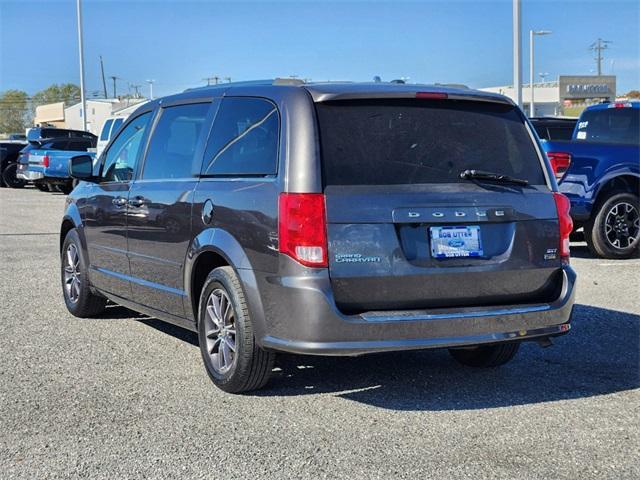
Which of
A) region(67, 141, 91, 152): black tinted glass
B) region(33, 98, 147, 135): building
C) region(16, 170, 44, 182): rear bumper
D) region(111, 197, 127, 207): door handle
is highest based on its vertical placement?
region(33, 98, 147, 135): building

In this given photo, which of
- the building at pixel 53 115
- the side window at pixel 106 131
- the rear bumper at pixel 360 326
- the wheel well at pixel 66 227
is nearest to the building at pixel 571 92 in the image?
the building at pixel 53 115

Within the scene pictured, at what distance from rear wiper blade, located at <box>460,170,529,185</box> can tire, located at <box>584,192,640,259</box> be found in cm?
613

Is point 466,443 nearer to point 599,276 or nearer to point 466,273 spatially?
point 466,273

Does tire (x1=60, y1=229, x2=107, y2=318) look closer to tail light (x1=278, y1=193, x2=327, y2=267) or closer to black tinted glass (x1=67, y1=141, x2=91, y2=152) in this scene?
tail light (x1=278, y1=193, x2=327, y2=267)

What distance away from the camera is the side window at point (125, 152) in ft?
22.0

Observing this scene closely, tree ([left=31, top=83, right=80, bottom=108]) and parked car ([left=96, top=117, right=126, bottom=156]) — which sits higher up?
tree ([left=31, top=83, right=80, bottom=108])

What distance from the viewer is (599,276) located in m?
9.77

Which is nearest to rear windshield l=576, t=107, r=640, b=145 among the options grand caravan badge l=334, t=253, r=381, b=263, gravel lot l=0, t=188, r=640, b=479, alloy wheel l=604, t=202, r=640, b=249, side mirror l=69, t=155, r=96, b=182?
alloy wheel l=604, t=202, r=640, b=249

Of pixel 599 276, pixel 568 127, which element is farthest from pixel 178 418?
pixel 568 127

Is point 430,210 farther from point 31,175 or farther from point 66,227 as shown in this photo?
point 31,175

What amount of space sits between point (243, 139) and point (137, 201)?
133 cm

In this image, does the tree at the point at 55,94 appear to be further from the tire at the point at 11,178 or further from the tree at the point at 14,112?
the tire at the point at 11,178

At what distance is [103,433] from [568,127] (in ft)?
48.2

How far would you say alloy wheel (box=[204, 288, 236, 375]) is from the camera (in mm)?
5266
